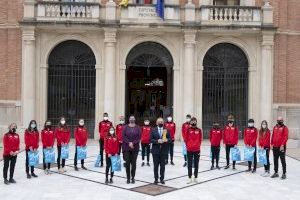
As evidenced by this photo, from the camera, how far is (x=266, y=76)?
75.0 feet

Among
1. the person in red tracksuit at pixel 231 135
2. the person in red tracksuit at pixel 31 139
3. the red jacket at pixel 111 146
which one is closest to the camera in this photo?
the red jacket at pixel 111 146

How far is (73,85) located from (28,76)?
2329mm

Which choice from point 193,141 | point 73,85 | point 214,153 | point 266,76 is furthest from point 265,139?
point 73,85

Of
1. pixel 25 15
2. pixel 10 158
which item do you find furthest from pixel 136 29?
pixel 10 158

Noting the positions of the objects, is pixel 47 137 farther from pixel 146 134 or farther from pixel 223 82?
pixel 223 82

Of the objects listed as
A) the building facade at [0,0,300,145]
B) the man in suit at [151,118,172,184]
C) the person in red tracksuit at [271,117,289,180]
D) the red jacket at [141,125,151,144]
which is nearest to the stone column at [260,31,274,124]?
the building facade at [0,0,300,145]

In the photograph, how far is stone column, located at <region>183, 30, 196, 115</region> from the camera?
22.5 metres

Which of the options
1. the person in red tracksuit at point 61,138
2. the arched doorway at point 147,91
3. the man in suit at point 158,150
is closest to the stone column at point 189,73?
the arched doorway at point 147,91

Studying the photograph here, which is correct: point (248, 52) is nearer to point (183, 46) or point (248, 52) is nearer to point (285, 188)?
point (183, 46)

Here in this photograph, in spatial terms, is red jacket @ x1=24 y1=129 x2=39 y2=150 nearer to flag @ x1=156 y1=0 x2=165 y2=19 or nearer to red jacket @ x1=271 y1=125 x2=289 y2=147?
red jacket @ x1=271 y1=125 x2=289 y2=147

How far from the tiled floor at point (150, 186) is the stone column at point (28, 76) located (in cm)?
762

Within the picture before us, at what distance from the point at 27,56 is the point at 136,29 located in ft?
18.4

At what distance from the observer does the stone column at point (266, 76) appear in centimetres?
2272

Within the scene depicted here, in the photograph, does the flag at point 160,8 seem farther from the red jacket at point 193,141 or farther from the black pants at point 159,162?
the black pants at point 159,162
